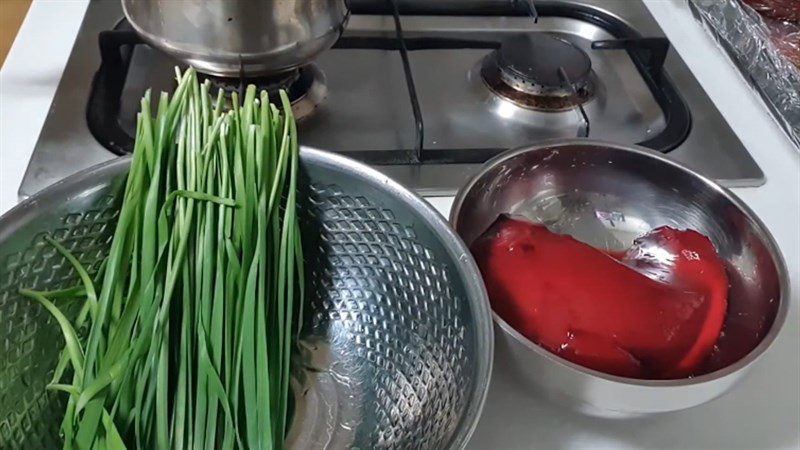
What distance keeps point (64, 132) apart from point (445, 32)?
459mm

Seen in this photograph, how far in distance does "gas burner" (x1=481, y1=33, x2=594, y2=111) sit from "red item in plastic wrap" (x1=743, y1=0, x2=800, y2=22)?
0.76 feet

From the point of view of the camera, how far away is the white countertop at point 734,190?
58 cm

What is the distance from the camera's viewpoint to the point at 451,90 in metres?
0.88

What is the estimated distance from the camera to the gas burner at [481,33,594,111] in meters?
0.86

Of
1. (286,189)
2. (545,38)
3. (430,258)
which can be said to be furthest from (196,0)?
(545,38)

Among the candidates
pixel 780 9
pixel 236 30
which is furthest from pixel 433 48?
pixel 780 9

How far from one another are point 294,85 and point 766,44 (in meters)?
0.53

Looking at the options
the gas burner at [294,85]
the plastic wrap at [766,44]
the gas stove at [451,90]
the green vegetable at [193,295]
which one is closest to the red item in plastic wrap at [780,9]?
the plastic wrap at [766,44]

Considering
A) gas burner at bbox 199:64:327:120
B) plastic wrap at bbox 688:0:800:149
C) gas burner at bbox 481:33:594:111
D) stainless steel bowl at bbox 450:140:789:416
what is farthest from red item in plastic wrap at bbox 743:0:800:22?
gas burner at bbox 199:64:327:120

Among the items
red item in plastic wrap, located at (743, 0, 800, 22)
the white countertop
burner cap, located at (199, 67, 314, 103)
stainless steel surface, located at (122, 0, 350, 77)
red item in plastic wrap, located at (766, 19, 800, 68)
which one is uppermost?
stainless steel surface, located at (122, 0, 350, 77)

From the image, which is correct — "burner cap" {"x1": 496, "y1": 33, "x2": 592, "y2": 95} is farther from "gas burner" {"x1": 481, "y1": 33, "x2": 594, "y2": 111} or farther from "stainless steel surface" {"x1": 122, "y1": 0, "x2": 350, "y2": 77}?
"stainless steel surface" {"x1": 122, "y1": 0, "x2": 350, "y2": 77}

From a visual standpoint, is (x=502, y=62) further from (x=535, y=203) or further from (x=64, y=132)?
(x=64, y=132)

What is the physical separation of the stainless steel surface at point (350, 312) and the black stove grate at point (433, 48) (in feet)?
0.43

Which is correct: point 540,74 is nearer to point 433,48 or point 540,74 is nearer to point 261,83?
point 433,48
